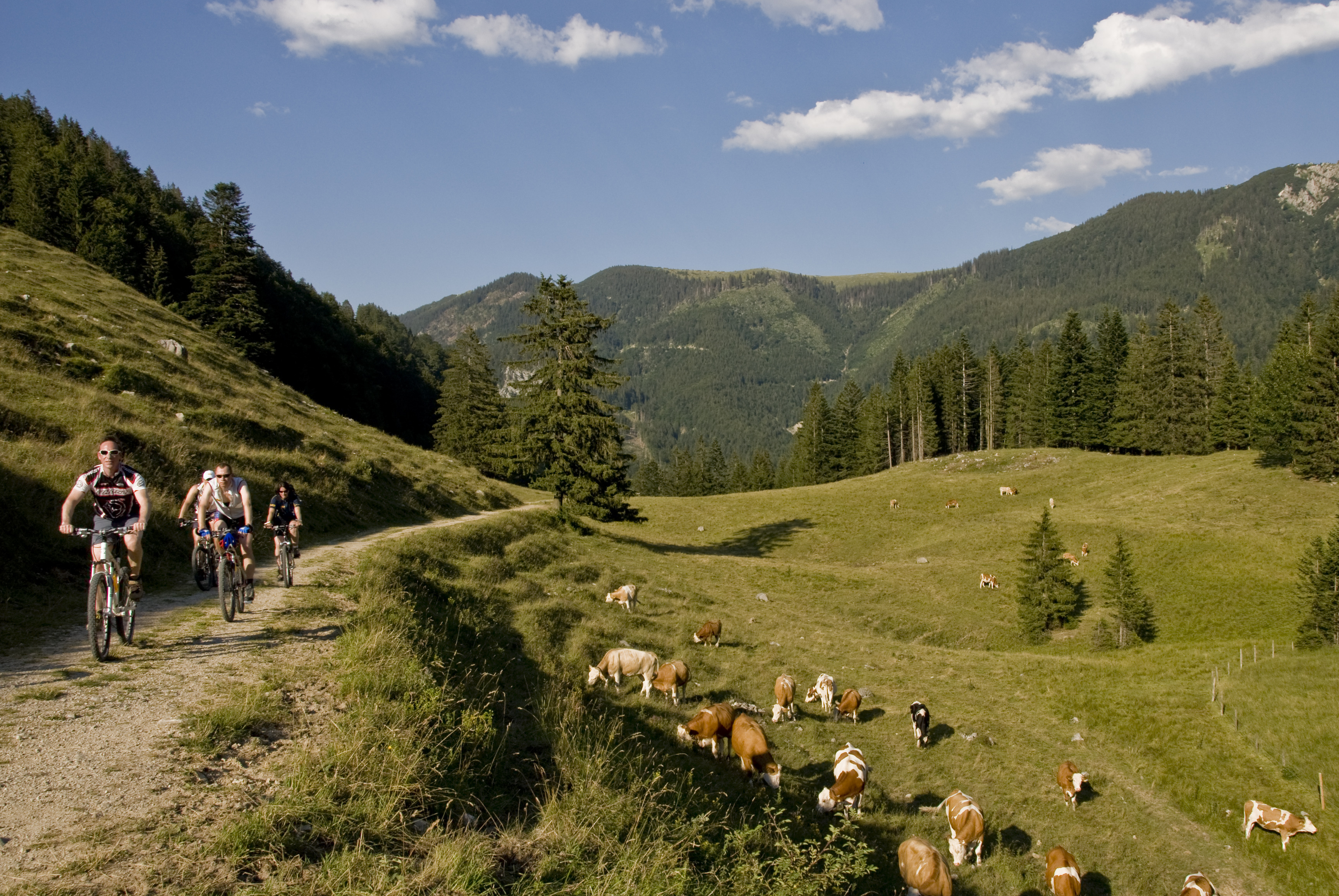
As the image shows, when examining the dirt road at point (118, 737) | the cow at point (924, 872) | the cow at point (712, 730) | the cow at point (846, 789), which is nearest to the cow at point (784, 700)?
the cow at point (846, 789)

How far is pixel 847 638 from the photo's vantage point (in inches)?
996

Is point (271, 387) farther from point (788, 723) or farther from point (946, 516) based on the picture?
point (946, 516)

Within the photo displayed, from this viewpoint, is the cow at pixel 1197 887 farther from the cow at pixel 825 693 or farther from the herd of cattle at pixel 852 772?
the cow at pixel 825 693

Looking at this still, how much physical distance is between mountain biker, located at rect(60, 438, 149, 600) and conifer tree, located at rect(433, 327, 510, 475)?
203 feet

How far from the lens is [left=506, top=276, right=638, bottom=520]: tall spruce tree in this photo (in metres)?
35.5

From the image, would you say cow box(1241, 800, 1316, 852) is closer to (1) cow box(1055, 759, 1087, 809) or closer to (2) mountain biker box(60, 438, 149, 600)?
(1) cow box(1055, 759, 1087, 809)

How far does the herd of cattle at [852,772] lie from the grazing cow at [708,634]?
150 inches

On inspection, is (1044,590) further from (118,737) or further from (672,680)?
(118,737)

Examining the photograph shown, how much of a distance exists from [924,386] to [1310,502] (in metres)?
48.0

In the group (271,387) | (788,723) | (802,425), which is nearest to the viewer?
(788,723)

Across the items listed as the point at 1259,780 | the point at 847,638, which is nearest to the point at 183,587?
the point at 847,638

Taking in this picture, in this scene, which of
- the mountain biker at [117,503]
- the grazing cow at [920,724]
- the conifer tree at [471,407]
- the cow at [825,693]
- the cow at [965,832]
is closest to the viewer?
the mountain biker at [117,503]

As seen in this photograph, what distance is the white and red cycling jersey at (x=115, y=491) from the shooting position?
30.7 feet

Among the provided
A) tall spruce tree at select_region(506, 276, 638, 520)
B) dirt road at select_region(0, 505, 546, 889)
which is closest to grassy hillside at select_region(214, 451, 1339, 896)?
dirt road at select_region(0, 505, 546, 889)
